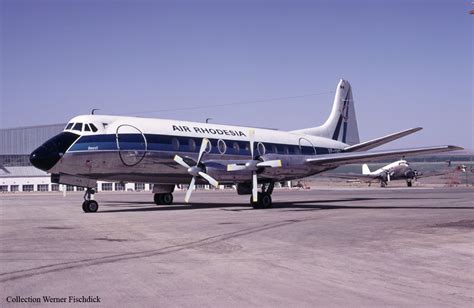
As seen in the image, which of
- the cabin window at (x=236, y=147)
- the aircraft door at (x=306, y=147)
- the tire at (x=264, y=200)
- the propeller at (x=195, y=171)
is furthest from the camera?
the aircraft door at (x=306, y=147)

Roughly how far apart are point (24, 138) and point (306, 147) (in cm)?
7194

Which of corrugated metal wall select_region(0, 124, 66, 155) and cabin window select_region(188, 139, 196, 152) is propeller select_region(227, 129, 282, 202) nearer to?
cabin window select_region(188, 139, 196, 152)

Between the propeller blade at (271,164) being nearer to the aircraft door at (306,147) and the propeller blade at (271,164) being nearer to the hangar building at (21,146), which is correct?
the aircraft door at (306,147)

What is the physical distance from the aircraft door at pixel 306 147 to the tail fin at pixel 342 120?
128 inches

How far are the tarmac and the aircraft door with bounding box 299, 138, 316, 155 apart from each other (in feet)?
51.9

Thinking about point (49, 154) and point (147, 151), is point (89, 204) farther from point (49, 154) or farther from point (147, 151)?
point (147, 151)

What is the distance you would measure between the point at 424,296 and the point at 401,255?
4012 mm

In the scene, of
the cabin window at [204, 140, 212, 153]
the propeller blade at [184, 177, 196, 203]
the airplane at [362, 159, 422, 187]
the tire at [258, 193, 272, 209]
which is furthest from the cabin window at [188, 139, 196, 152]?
the airplane at [362, 159, 422, 187]

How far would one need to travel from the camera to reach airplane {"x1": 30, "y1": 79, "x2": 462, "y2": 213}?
83.1 ft

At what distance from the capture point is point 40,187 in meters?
79.1

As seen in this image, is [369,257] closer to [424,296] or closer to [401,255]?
[401,255]

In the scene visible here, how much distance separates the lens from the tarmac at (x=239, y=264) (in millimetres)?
8430

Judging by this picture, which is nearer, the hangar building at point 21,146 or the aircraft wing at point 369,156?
the aircraft wing at point 369,156

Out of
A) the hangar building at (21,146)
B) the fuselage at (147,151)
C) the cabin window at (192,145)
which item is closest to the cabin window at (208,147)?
the fuselage at (147,151)
